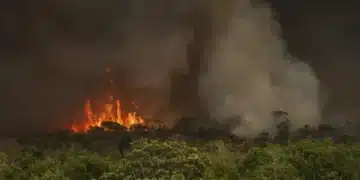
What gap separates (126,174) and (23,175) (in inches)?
543

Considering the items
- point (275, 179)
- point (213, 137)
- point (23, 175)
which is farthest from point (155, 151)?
point (213, 137)

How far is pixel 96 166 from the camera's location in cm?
4694

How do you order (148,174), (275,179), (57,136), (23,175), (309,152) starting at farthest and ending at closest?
(57,136) < (309,152) < (23,175) < (275,179) < (148,174)

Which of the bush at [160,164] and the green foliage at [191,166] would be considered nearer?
the bush at [160,164]

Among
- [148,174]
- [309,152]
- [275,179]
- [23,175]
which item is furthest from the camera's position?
Answer: [309,152]

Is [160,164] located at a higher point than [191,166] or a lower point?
higher

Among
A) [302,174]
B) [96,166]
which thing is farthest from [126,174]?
[302,174]

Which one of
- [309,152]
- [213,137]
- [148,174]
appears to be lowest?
[148,174]

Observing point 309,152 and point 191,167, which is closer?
point 191,167

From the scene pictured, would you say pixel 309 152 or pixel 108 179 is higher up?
pixel 309 152

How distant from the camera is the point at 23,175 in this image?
149 feet

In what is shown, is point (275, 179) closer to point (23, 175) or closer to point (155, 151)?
point (155, 151)

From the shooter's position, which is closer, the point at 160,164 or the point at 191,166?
the point at 160,164

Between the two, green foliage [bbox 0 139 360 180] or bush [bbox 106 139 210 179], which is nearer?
bush [bbox 106 139 210 179]
